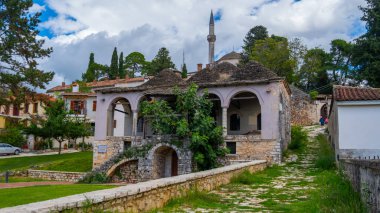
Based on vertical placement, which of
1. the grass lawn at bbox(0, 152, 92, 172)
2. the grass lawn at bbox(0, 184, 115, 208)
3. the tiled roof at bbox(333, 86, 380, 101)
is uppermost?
the tiled roof at bbox(333, 86, 380, 101)

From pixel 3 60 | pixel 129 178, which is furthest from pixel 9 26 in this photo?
pixel 129 178

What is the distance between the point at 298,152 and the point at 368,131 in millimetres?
8477

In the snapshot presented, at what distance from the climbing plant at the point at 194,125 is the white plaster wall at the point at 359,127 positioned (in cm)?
668

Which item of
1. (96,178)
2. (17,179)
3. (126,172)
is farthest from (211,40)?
(17,179)

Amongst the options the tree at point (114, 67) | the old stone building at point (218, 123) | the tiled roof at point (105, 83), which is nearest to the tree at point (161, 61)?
the tiled roof at point (105, 83)

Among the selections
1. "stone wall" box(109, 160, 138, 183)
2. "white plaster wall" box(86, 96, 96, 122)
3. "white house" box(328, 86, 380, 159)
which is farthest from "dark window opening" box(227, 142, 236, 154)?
"white plaster wall" box(86, 96, 96, 122)

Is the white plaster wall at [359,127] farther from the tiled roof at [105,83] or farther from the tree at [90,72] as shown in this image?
the tree at [90,72]

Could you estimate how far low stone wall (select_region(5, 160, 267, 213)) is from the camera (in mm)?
4348

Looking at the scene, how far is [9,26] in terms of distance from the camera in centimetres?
2119

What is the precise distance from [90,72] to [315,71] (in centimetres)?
3721

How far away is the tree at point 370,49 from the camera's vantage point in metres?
27.3

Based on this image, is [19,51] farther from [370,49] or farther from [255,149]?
[370,49]

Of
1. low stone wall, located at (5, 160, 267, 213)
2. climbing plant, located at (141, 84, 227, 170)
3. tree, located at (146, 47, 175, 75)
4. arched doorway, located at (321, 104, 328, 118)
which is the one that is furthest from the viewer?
tree, located at (146, 47, 175, 75)

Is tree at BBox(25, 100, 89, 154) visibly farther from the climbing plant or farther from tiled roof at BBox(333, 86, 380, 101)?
tiled roof at BBox(333, 86, 380, 101)
